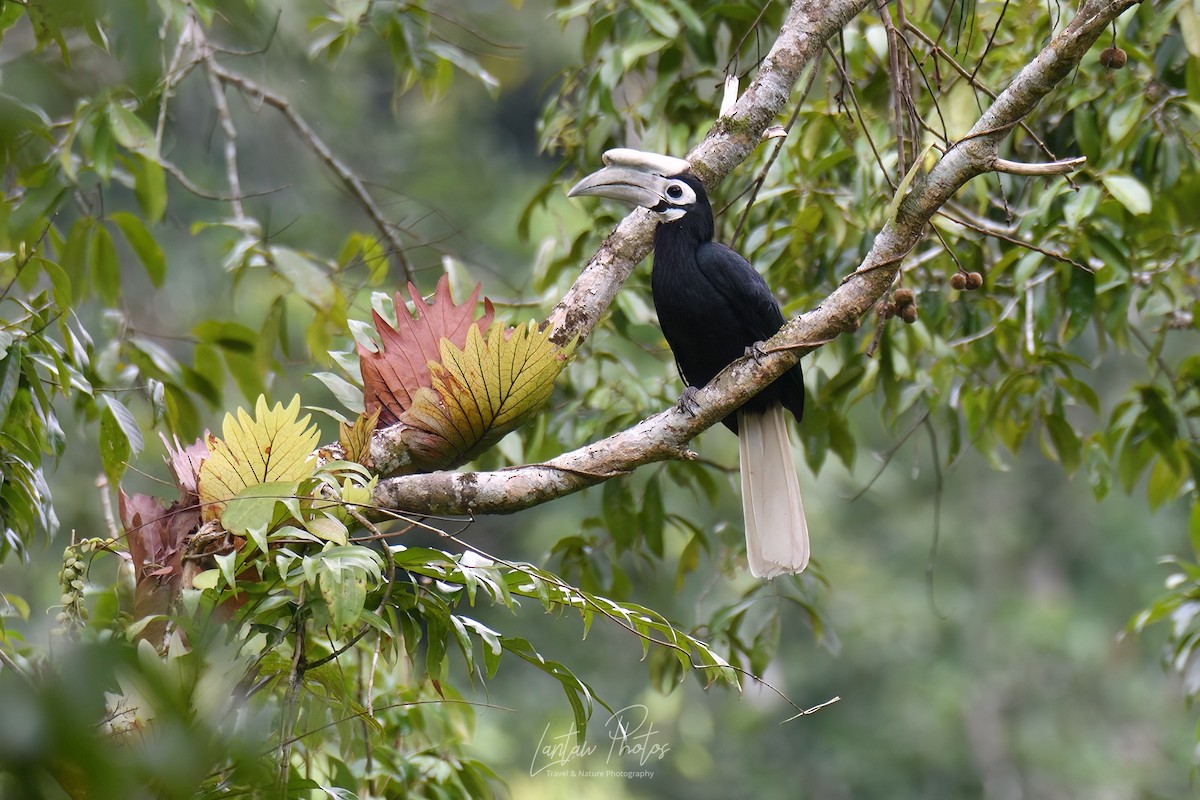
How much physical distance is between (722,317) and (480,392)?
0.99m

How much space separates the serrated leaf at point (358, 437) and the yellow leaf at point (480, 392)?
0.25ft

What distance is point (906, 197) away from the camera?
5.82 ft

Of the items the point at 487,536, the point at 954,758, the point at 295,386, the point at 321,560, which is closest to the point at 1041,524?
the point at 954,758

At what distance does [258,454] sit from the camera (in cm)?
164

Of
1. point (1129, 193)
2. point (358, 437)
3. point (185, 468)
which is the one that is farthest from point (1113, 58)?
point (185, 468)

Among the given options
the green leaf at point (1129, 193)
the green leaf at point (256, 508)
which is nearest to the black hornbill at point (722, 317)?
the green leaf at point (1129, 193)

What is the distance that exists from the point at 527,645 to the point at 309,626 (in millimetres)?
308

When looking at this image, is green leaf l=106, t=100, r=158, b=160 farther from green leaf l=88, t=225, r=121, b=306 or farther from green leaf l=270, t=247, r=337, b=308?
green leaf l=270, t=247, r=337, b=308

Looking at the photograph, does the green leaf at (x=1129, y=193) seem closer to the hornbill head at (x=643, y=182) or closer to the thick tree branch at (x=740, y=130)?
the thick tree branch at (x=740, y=130)

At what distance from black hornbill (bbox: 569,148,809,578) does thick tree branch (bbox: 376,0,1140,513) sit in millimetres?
519

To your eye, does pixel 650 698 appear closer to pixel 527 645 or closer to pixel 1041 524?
pixel 527 645

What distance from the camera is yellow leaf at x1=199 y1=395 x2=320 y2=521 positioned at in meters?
1.63

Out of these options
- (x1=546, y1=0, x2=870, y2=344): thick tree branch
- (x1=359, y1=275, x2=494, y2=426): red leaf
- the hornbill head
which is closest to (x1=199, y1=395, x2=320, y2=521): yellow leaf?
(x1=359, y1=275, x2=494, y2=426): red leaf

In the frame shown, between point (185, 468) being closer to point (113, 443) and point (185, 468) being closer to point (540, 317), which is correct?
point (113, 443)
